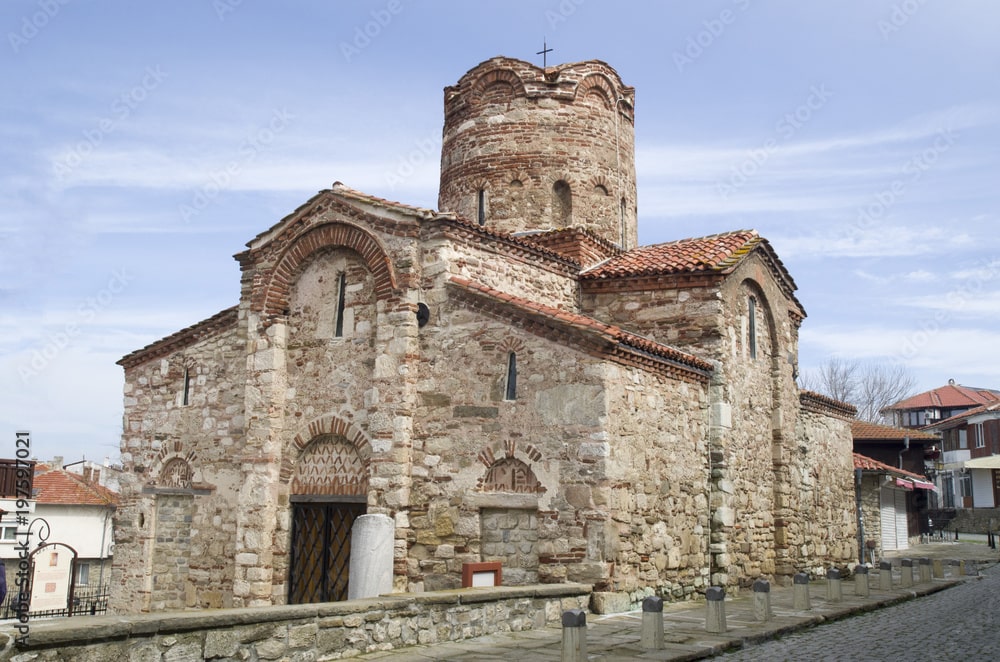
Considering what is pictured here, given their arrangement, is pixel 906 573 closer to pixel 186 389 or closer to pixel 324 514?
pixel 324 514

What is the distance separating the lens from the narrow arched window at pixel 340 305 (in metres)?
12.6

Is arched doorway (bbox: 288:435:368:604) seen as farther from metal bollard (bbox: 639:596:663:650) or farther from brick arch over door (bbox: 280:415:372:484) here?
metal bollard (bbox: 639:596:663:650)

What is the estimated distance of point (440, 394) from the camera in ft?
38.0

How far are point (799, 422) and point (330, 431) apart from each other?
8920 millimetres

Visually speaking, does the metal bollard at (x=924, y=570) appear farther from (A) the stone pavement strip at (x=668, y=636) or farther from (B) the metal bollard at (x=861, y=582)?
(B) the metal bollard at (x=861, y=582)

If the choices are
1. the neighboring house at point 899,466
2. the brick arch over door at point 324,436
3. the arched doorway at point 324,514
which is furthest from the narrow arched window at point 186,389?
the neighboring house at point 899,466

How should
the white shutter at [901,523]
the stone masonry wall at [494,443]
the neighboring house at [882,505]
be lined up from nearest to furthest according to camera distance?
the stone masonry wall at [494,443]
the neighboring house at [882,505]
the white shutter at [901,523]

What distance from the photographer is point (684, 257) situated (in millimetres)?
13711

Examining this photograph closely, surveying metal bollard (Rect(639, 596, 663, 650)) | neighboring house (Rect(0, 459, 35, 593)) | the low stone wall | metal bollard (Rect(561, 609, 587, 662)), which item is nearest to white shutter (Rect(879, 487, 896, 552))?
the low stone wall

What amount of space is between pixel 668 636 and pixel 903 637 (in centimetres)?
271

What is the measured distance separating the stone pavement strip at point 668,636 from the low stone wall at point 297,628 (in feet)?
0.50

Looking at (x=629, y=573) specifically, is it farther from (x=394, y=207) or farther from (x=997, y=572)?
(x=997, y=572)

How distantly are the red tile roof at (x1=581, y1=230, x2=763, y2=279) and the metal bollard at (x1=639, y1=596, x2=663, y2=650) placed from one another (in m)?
6.21

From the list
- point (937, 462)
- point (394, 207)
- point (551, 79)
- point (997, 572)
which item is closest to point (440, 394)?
point (394, 207)
